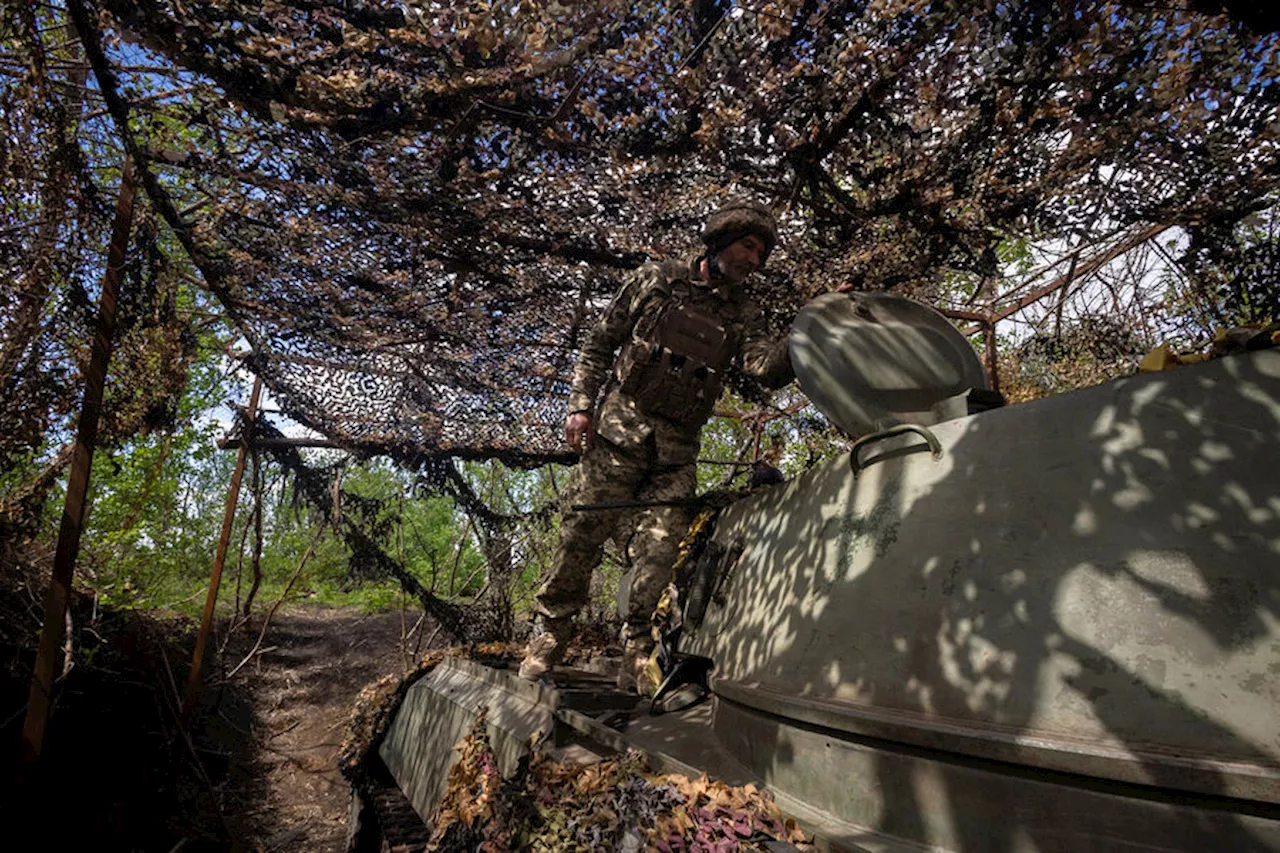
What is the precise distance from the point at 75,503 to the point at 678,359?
341cm

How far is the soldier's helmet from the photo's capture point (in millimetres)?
3750

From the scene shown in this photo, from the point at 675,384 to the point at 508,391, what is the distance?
2.90 metres

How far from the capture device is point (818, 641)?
7.06 feet

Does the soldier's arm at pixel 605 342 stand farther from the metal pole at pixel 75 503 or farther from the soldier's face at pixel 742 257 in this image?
the metal pole at pixel 75 503

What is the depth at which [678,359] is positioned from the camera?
4023mm

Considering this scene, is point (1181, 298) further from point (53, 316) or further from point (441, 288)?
point (53, 316)

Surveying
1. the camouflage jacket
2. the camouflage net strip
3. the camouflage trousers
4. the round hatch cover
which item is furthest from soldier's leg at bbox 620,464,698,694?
the round hatch cover

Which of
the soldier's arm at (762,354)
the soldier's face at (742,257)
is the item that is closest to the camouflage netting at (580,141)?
the soldier's face at (742,257)

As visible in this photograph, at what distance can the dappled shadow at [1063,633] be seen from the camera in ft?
4.71

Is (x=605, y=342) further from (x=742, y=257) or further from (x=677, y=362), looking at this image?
(x=742, y=257)

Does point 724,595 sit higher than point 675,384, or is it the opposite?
point 675,384

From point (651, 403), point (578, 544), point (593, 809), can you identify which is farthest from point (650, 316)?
point (593, 809)

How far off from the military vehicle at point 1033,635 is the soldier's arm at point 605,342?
6.50 ft

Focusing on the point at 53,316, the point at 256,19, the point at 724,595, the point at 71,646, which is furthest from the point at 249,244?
the point at 724,595
